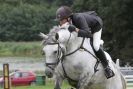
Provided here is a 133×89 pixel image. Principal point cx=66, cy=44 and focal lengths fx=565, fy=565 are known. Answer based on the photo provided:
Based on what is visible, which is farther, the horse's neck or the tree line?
the tree line

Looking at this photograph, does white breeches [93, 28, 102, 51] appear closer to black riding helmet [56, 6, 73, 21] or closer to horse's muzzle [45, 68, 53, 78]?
black riding helmet [56, 6, 73, 21]

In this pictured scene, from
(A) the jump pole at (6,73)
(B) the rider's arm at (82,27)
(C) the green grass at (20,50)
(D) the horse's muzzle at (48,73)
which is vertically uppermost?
(B) the rider's arm at (82,27)

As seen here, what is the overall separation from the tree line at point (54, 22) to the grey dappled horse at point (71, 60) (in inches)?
1471

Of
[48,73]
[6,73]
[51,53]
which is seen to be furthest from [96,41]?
[6,73]

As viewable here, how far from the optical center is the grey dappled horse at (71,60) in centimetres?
888

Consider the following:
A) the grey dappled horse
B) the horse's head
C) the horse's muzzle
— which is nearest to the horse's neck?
the grey dappled horse

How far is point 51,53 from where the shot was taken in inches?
348

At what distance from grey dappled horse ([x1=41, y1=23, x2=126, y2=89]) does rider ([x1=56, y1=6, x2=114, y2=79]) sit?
0.10m

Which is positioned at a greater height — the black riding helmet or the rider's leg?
the black riding helmet

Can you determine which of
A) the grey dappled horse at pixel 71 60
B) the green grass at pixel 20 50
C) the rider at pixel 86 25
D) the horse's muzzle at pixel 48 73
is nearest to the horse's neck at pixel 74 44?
the grey dappled horse at pixel 71 60

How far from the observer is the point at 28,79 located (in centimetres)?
3578

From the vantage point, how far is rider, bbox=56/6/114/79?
9398mm

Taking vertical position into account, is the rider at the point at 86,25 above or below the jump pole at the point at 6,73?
above

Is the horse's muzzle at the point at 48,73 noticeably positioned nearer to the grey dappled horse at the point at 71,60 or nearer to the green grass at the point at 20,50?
the grey dappled horse at the point at 71,60
